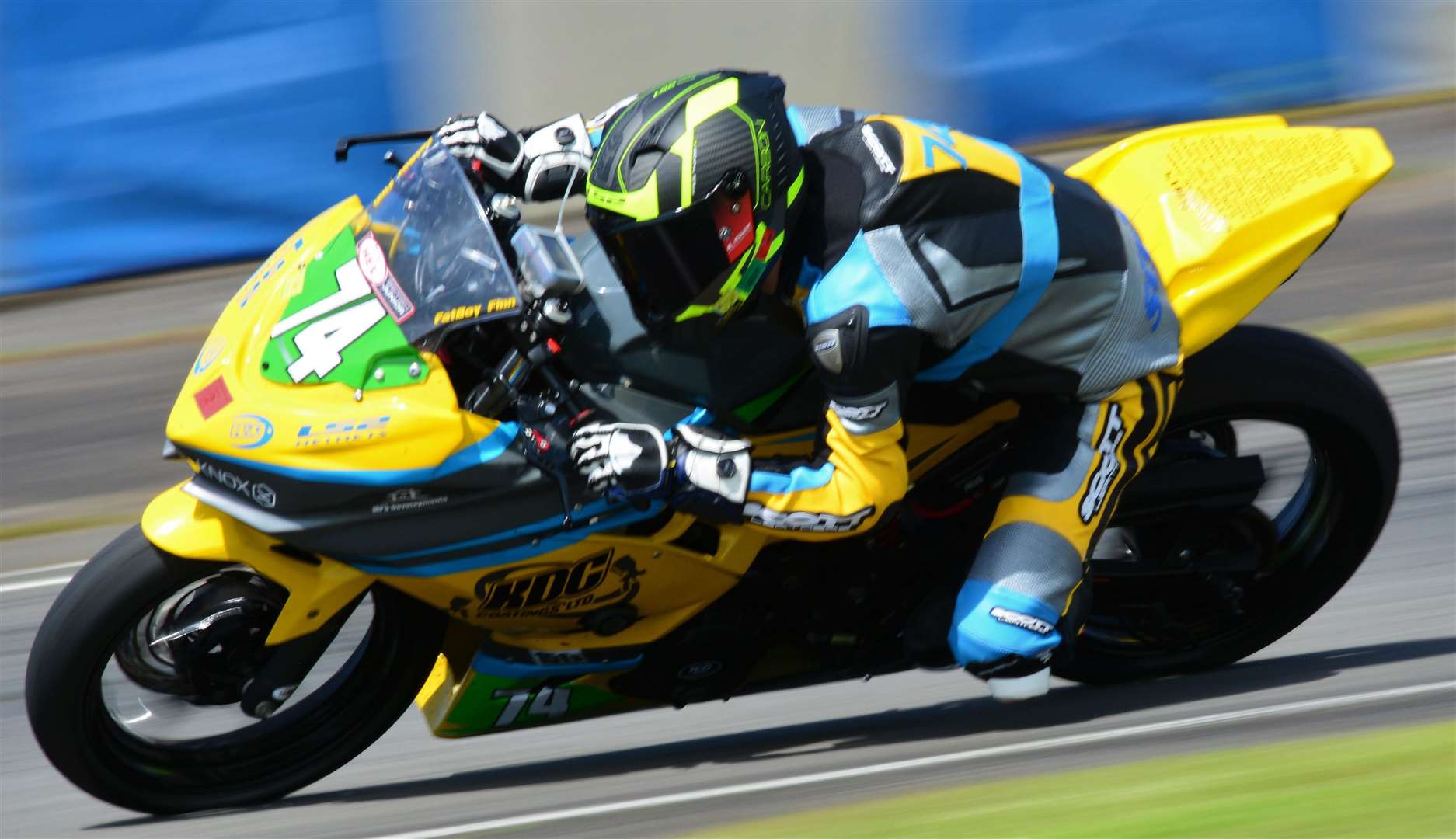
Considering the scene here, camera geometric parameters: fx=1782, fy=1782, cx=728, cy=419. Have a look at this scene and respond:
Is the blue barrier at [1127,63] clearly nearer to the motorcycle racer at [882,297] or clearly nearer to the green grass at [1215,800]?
the motorcycle racer at [882,297]

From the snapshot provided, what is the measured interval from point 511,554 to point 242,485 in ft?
1.91

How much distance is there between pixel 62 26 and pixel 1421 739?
6.78 metres

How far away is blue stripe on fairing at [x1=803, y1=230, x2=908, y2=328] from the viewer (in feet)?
11.8

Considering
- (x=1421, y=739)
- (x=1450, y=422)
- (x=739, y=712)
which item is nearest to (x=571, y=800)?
(x=739, y=712)

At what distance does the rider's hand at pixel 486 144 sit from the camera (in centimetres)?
400

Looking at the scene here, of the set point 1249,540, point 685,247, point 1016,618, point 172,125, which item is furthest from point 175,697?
point 172,125

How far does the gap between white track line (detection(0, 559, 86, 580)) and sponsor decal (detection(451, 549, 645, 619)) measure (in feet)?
8.22

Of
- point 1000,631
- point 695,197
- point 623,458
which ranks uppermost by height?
point 695,197

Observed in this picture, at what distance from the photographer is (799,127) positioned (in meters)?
4.03

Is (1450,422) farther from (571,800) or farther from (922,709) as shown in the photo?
(571,800)

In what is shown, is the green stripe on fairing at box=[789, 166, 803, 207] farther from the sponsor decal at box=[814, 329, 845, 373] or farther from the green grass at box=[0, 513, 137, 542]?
the green grass at box=[0, 513, 137, 542]

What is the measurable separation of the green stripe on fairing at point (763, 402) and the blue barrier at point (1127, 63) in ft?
17.9

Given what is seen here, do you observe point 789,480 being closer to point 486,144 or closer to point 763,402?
point 763,402

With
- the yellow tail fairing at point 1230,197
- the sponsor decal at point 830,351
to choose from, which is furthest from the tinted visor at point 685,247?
the yellow tail fairing at point 1230,197
